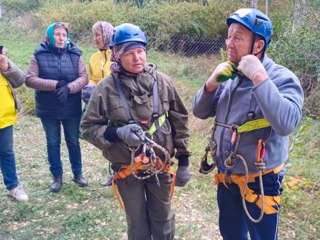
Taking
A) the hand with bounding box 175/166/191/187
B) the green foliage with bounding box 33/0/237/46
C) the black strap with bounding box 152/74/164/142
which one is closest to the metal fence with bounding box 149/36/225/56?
the green foliage with bounding box 33/0/237/46

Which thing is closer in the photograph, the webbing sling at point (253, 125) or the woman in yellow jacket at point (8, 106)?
the webbing sling at point (253, 125)

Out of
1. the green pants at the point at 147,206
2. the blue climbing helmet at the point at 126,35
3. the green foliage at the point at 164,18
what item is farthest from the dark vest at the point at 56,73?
the green foliage at the point at 164,18

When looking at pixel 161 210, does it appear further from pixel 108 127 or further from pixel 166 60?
pixel 166 60

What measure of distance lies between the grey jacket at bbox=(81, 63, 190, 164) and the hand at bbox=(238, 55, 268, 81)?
83 cm

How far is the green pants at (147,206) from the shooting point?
3.04m

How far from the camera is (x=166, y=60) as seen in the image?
1327 centimetres

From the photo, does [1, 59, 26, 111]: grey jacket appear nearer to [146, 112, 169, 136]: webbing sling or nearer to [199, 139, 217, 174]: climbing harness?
[146, 112, 169, 136]: webbing sling

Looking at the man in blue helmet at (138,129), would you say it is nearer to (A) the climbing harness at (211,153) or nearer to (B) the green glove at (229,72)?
(A) the climbing harness at (211,153)

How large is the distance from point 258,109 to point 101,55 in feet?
8.28

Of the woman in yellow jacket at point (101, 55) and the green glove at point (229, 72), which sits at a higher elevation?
the green glove at point (229, 72)

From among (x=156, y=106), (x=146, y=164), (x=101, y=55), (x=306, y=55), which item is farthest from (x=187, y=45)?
(x=146, y=164)

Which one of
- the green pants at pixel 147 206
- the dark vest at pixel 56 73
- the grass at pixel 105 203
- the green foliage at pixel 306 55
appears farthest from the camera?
the green foliage at pixel 306 55

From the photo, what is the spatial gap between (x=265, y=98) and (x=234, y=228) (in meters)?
1.05

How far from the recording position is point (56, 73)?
4.29 metres
